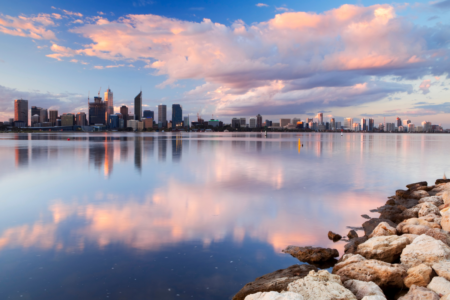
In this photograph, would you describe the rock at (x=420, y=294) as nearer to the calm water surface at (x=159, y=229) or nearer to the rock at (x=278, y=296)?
the rock at (x=278, y=296)

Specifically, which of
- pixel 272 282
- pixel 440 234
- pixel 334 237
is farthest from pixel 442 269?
pixel 272 282

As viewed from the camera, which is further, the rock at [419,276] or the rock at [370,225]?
the rock at [370,225]

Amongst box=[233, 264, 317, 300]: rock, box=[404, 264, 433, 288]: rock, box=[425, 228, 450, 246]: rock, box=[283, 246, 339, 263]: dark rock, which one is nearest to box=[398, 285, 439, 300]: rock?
box=[404, 264, 433, 288]: rock

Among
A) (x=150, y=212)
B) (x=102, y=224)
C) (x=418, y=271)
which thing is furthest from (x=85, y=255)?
(x=418, y=271)

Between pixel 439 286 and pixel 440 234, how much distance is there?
3055 millimetres

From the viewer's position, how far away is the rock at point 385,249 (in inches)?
284

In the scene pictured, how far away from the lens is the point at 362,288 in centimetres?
555

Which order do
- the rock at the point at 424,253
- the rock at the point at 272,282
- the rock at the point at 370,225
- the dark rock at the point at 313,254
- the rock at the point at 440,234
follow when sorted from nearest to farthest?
the rock at the point at 272,282 → the rock at the point at 424,253 → the dark rock at the point at 313,254 → the rock at the point at 440,234 → the rock at the point at 370,225

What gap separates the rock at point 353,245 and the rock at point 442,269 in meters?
1.96

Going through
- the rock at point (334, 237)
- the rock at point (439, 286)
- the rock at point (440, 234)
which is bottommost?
the rock at point (334, 237)

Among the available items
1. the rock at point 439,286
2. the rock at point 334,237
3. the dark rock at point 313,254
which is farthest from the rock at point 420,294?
the rock at point 334,237

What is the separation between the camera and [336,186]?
16891 mm

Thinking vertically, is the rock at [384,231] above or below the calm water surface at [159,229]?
above

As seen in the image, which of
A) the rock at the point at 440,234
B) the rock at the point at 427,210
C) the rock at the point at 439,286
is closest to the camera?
the rock at the point at 439,286
